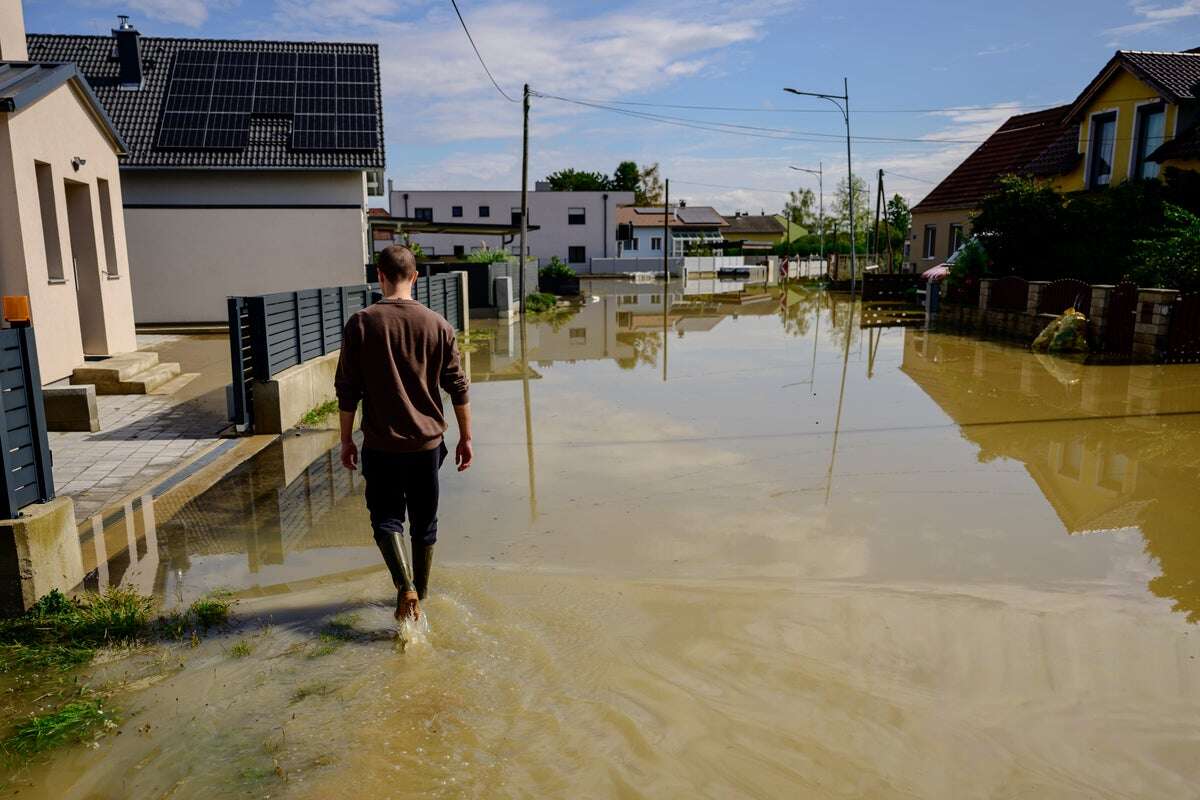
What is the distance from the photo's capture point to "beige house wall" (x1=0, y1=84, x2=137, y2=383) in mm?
9281

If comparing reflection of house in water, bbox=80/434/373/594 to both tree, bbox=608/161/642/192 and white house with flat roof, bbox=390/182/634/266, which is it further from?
tree, bbox=608/161/642/192

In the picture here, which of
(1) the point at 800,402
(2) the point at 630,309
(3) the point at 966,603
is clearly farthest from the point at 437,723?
(2) the point at 630,309

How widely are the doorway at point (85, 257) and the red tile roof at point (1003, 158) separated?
25505 mm

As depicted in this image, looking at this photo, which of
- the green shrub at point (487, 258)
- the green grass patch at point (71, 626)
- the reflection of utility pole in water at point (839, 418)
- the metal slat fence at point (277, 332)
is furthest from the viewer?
the green shrub at point (487, 258)

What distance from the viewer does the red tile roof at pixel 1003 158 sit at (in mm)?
29031

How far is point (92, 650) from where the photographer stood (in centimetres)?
399

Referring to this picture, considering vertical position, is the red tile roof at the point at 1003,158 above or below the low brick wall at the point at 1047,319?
above

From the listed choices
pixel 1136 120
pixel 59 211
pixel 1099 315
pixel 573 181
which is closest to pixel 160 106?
pixel 59 211

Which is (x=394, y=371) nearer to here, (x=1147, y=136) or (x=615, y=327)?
(x=615, y=327)

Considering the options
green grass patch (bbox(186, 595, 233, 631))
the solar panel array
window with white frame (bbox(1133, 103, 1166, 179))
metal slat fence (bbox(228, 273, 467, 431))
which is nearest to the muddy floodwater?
green grass patch (bbox(186, 595, 233, 631))

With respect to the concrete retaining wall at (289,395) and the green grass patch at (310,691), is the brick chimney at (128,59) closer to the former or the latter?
the concrete retaining wall at (289,395)

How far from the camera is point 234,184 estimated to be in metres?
20.5

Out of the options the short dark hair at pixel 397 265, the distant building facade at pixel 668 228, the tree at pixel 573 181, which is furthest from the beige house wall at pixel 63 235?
the tree at pixel 573 181

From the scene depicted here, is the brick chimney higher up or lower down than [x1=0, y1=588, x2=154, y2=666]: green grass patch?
higher up
